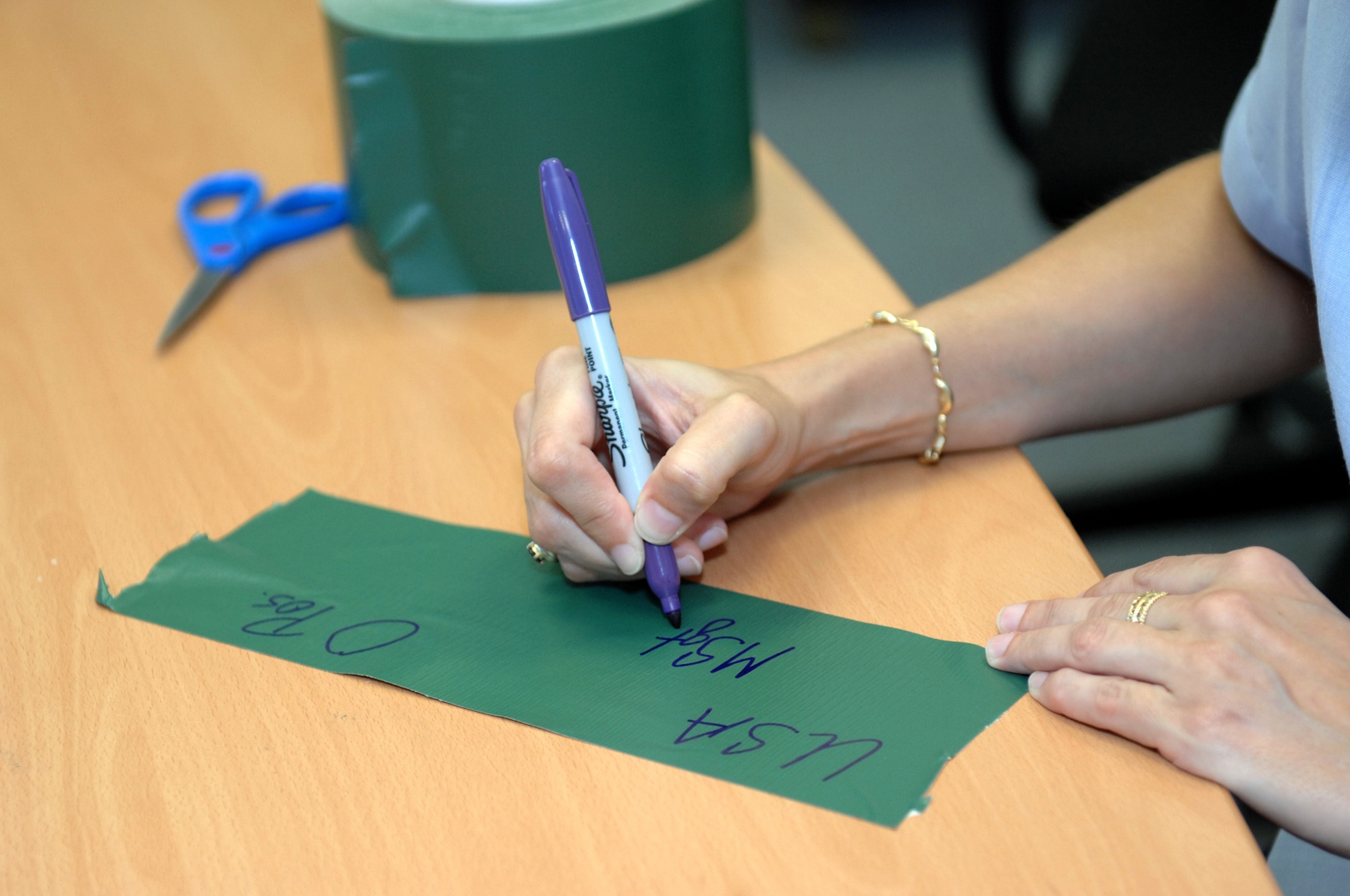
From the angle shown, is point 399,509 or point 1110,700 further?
point 399,509

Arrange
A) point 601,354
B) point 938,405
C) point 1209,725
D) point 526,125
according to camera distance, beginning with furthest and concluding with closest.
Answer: point 526,125 → point 938,405 → point 601,354 → point 1209,725

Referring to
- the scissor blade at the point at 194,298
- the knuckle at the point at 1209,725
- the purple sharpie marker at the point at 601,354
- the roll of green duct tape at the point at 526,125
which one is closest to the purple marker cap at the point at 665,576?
the purple sharpie marker at the point at 601,354

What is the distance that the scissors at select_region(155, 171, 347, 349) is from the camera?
875mm

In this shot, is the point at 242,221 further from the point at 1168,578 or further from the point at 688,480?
the point at 1168,578

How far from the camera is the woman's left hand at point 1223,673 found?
430 millimetres

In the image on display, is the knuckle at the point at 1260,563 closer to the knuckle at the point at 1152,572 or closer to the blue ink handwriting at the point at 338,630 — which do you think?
the knuckle at the point at 1152,572

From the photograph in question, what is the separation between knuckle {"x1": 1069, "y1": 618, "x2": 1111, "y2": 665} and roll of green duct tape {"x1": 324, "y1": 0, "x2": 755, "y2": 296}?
439 millimetres

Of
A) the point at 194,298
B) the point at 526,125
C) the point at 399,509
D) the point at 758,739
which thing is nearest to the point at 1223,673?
the point at 758,739

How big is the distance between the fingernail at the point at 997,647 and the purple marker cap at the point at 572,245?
229 millimetres

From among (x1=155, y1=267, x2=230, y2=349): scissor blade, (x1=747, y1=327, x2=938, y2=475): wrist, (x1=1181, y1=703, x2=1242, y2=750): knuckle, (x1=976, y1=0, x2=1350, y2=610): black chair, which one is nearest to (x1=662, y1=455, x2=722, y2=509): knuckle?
(x1=747, y1=327, x2=938, y2=475): wrist

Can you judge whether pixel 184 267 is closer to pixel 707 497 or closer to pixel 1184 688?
pixel 707 497

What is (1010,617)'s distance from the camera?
52 cm

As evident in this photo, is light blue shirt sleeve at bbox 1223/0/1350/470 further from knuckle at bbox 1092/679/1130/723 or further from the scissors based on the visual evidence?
the scissors

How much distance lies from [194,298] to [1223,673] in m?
0.69
